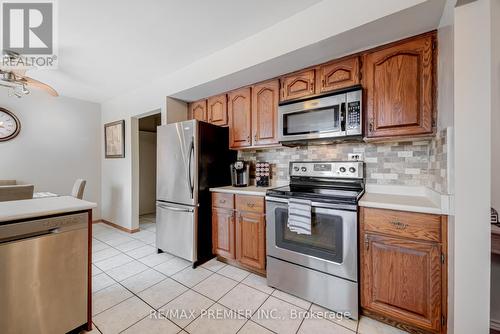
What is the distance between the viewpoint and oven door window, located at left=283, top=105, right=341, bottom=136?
1.88m

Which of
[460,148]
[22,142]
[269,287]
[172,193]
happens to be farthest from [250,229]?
[22,142]

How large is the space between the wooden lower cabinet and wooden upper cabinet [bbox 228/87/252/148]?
719 millimetres

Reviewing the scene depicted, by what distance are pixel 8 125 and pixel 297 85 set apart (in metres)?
4.40

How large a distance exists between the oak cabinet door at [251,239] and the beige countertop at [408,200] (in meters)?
1.00

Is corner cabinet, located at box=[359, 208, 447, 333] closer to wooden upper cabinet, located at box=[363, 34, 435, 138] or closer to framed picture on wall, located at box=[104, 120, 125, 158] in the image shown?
wooden upper cabinet, located at box=[363, 34, 435, 138]

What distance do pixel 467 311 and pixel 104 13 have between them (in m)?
3.28

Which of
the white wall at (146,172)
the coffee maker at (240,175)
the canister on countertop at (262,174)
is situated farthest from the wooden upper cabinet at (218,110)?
the white wall at (146,172)

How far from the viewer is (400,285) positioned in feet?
4.67

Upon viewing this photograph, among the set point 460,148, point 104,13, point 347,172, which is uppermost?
point 104,13

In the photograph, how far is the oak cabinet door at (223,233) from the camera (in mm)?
2324

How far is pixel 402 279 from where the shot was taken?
55.7 inches

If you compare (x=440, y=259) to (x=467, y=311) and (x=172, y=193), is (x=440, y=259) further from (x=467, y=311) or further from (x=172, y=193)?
(x=172, y=193)

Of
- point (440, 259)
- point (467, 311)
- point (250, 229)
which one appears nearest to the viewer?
point (467, 311)

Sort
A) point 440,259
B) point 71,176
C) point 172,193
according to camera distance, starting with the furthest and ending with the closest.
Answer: point 71,176
point 172,193
point 440,259
